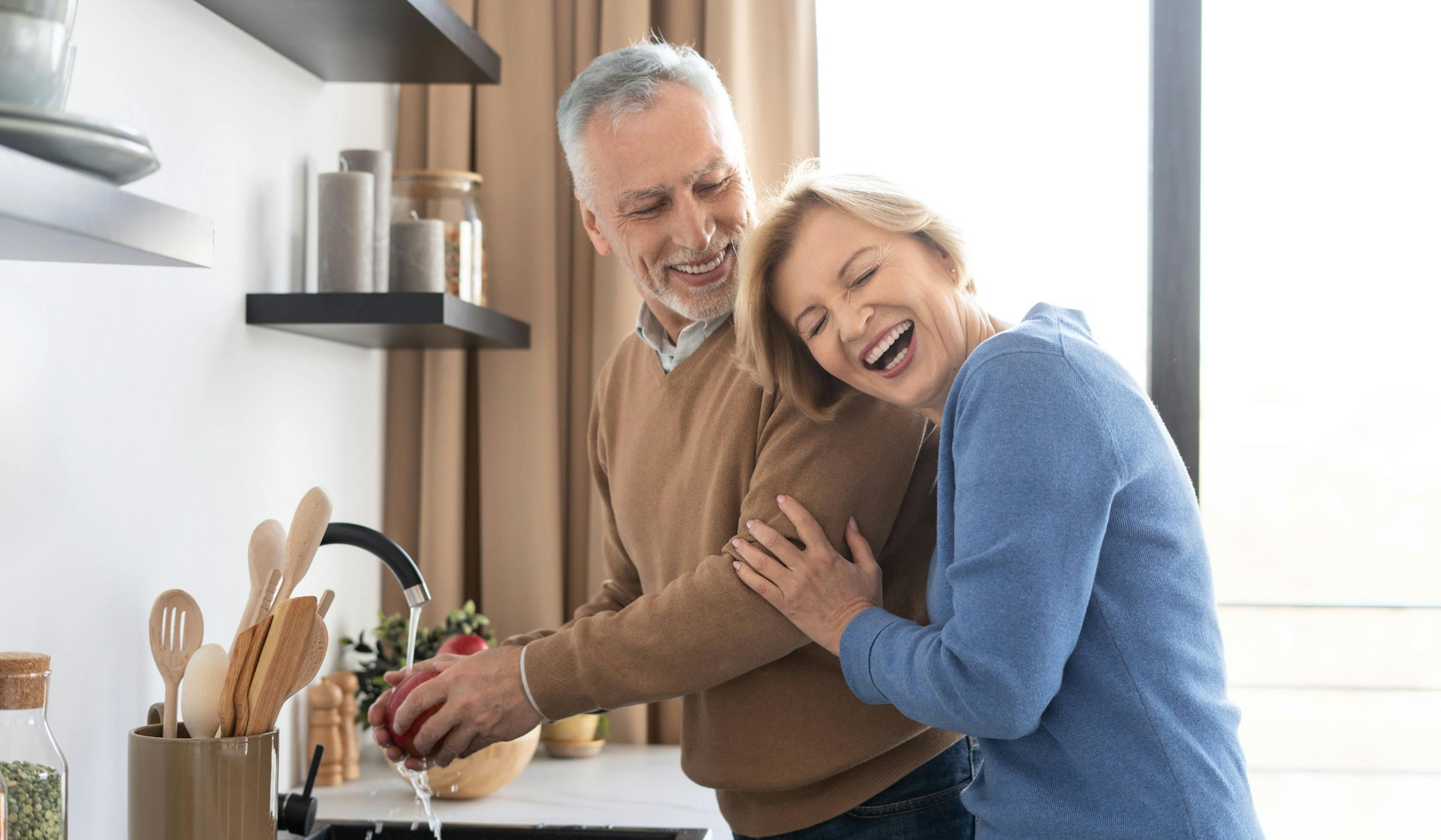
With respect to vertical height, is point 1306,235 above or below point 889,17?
below

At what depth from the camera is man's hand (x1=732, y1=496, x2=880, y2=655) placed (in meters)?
1.19

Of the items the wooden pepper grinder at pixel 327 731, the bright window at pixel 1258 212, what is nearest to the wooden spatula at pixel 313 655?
the wooden pepper grinder at pixel 327 731

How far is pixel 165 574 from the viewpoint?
1.43 metres

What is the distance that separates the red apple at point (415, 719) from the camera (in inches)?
51.4

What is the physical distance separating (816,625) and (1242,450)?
162 cm

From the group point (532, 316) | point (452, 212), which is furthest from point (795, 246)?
point (532, 316)

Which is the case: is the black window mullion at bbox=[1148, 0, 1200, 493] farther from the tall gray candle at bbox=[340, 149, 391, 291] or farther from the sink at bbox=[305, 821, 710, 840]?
the tall gray candle at bbox=[340, 149, 391, 291]

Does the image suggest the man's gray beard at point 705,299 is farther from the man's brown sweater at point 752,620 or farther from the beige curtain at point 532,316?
the beige curtain at point 532,316

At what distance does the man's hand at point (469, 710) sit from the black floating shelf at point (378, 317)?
62 cm

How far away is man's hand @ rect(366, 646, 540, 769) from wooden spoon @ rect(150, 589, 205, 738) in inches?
9.4

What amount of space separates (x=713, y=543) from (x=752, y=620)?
0.43ft

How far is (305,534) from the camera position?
121 cm

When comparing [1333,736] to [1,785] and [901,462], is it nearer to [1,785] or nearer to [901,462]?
[901,462]

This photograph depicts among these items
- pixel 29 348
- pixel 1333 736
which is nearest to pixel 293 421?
pixel 29 348
